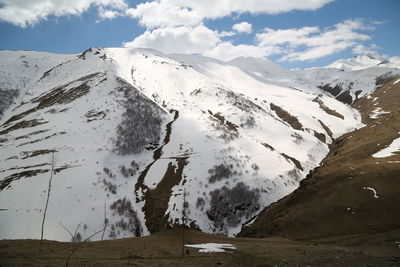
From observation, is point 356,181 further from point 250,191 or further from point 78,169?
point 78,169

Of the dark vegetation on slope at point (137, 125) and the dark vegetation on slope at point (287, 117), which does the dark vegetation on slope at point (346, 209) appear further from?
the dark vegetation on slope at point (287, 117)

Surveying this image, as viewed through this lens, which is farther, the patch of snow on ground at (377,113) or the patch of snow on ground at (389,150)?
the patch of snow on ground at (377,113)

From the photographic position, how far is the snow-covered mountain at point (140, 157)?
2913 inches

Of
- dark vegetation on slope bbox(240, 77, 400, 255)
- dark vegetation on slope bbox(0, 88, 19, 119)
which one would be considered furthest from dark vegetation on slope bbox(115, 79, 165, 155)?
dark vegetation on slope bbox(0, 88, 19, 119)

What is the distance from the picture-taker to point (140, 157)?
103 meters

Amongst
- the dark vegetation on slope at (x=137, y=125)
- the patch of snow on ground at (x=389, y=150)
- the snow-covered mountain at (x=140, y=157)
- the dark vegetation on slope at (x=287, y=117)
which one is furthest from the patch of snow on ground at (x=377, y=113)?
the dark vegetation on slope at (x=137, y=125)

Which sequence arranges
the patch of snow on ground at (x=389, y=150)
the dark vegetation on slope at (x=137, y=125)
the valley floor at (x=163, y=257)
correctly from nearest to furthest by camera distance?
1. the valley floor at (x=163, y=257)
2. the patch of snow on ground at (x=389, y=150)
3. the dark vegetation on slope at (x=137, y=125)

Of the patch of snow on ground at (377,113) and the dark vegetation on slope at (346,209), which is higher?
the patch of snow on ground at (377,113)

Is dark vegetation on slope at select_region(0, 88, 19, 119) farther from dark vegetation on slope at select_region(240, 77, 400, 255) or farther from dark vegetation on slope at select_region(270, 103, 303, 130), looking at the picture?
dark vegetation on slope at select_region(240, 77, 400, 255)

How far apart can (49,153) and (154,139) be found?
35854 millimetres

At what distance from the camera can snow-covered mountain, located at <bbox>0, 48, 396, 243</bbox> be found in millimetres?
74000

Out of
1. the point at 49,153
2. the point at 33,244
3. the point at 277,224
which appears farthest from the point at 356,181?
the point at 49,153

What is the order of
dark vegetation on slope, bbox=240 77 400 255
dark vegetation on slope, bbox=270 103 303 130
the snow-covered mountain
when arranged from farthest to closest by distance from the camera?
dark vegetation on slope, bbox=270 103 303 130 → the snow-covered mountain → dark vegetation on slope, bbox=240 77 400 255

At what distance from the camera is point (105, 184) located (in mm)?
84125
